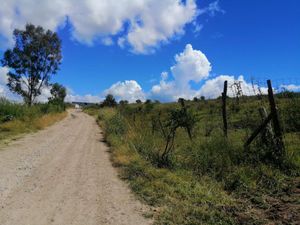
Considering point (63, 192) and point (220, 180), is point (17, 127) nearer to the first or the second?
point (63, 192)

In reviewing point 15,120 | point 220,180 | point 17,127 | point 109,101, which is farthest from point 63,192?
point 109,101

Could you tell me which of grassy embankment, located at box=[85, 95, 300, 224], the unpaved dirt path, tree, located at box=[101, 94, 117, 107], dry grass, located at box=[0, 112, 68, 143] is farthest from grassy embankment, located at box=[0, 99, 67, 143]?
tree, located at box=[101, 94, 117, 107]

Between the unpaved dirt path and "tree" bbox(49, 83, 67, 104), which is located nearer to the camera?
the unpaved dirt path

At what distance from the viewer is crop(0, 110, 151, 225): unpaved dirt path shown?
5355mm

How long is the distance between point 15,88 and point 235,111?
1127 inches

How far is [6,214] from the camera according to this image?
545cm

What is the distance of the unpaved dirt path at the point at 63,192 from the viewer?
5355mm

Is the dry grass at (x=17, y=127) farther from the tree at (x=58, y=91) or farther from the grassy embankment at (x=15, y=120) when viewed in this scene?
the tree at (x=58, y=91)

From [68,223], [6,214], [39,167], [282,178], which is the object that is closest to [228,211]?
[282,178]

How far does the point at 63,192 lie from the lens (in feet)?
22.3

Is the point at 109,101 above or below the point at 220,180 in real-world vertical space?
above

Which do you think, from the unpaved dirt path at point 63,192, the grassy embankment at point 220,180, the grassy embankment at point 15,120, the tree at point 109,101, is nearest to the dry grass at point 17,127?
the grassy embankment at point 15,120

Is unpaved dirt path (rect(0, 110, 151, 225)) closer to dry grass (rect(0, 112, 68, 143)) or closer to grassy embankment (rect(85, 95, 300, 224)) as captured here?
grassy embankment (rect(85, 95, 300, 224))

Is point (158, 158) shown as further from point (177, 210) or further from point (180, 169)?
point (177, 210)
